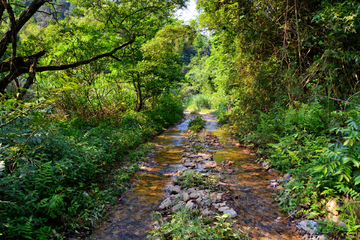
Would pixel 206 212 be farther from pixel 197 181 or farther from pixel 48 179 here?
pixel 48 179

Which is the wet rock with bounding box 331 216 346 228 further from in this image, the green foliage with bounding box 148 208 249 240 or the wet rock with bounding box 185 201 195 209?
the wet rock with bounding box 185 201 195 209

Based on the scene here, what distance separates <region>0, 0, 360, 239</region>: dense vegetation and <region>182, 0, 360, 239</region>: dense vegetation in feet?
0.10

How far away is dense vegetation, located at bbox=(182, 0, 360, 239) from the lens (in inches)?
112

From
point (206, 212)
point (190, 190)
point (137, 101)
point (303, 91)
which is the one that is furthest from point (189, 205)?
point (137, 101)

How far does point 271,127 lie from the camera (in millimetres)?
5602

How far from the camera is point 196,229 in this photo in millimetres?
2471

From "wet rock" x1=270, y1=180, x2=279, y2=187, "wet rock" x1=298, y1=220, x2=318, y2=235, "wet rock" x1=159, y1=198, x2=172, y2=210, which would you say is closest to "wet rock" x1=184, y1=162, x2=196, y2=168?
"wet rock" x1=159, y1=198, x2=172, y2=210

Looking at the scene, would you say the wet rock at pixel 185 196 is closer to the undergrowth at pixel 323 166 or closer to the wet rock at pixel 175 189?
the wet rock at pixel 175 189

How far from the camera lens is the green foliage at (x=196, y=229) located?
246 centimetres

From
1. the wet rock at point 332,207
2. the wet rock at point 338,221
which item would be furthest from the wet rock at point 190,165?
the wet rock at point 338,221

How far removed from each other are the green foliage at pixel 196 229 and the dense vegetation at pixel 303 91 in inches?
50.4

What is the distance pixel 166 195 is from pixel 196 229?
5.24ft

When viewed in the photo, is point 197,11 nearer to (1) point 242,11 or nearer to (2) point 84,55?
(1) point 242,11

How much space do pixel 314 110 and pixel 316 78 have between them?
5.54 ft
